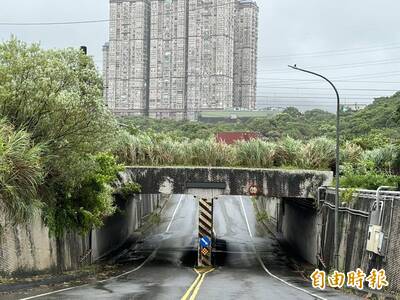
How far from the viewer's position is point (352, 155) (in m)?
28.7

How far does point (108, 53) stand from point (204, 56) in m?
15.2

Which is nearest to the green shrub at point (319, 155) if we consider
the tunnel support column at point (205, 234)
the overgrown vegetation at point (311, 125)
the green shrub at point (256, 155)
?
the green shrub at point (256, 155)

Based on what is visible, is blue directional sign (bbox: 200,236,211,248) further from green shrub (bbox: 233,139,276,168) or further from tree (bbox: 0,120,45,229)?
tree (bbox: 0,120,45,229)

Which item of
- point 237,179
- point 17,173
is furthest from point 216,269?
point 17,173

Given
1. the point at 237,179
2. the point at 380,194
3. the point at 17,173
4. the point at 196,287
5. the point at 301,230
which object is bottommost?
the point at 301,230

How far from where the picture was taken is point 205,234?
99.8 feet

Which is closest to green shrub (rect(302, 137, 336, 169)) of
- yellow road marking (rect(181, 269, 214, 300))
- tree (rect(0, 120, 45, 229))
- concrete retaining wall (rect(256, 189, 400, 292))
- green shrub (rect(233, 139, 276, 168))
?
green shrub (rect(233, 139, 276, 168))

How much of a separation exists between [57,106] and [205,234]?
601 inches

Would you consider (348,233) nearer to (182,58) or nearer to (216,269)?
(216,269)

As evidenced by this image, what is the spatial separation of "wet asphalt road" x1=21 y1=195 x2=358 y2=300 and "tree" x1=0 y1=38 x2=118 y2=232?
4338 millimetres

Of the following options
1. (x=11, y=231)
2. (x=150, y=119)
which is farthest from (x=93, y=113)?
(x=150, y=119)

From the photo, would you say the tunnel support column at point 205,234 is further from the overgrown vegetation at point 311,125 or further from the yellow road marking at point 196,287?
the overgrown vegetation at point 311,125

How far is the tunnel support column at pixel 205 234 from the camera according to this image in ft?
96.8

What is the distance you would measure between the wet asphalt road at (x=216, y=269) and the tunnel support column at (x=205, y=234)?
2.60 ft
